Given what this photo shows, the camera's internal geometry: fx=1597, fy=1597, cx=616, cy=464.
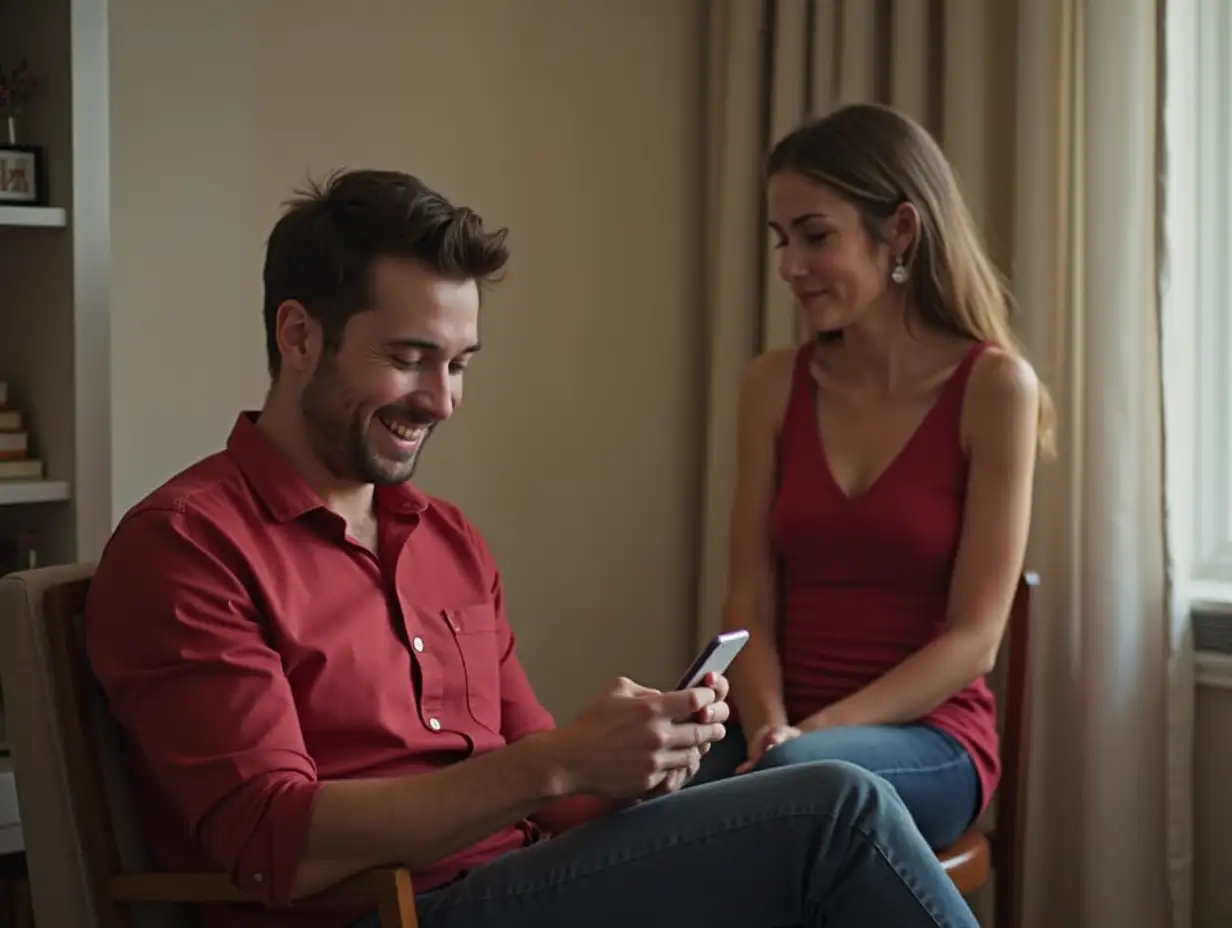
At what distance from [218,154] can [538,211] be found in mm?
627

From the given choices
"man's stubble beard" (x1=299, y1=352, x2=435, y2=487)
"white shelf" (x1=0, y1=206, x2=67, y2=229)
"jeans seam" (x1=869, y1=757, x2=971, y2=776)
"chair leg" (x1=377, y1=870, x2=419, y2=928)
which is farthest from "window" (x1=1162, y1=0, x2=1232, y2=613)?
"white shelf" (x1=0, y1=206, x2=67, y2=229)

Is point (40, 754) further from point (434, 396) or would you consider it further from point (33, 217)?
point (33, 217)

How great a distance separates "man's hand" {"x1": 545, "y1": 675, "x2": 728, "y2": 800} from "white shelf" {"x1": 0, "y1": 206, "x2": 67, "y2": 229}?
0.98 m

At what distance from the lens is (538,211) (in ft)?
9.39

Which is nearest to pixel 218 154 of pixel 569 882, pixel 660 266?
pixel 660 266

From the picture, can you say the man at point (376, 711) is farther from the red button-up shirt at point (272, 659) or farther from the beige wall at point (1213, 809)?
the beige wall at point (1213, 809)

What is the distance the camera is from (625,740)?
144 centimetres

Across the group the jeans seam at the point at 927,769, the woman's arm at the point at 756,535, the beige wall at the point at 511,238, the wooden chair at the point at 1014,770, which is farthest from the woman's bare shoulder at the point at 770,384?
the beige wall at the point at 511,238

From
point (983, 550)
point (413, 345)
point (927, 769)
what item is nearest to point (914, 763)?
point (927, 769)

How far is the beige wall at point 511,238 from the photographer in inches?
94.3

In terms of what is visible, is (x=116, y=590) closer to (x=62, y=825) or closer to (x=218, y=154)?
(x=62, y=825)

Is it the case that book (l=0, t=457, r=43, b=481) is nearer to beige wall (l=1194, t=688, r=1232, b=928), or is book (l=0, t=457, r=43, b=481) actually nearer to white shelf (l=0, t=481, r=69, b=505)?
white shelf (l=0, t=481, r=69, b=505)

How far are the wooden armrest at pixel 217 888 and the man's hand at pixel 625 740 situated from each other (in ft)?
0.57

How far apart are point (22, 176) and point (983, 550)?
1.30 metres
